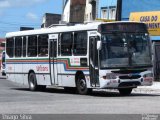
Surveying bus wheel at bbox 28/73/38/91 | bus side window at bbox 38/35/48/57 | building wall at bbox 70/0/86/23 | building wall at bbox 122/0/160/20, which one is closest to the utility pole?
Result: building wall at bbox 122/0/160/20

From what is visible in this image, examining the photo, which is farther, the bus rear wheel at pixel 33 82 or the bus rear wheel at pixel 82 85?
the bus rear wheel at pixel 33 82

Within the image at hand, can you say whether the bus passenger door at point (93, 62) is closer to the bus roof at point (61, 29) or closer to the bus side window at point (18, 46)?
the bus roof at point (61, 29)

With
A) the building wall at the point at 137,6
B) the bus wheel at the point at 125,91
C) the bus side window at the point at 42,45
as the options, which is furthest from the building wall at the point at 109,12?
the bus wheel at the point at 125,91

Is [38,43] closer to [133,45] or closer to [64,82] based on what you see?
[64,82]

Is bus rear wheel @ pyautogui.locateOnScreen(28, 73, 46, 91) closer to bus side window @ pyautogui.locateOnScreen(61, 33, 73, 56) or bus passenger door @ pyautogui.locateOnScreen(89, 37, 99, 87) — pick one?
bus side window @ pyautogui.locateOnScreen(61, 33, 73, 56)

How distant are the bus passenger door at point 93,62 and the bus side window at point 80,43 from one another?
0.49 m

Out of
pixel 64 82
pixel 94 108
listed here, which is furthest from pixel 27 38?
pixel 94 108

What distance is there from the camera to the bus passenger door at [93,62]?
22281 mm

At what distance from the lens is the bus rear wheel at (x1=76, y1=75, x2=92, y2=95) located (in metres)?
23.3

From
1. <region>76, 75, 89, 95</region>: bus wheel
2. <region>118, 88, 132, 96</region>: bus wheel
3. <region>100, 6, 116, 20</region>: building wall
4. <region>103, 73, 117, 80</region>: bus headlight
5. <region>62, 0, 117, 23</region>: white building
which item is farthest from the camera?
<region>62, 0, 117, 23</region>: white building

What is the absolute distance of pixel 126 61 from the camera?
22.2m

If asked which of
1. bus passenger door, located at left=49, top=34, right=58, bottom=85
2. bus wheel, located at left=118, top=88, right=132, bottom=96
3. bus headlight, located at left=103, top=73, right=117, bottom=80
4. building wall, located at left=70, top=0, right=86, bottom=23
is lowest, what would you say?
bus wheel, located at left=118, top=88, right=132, bottom=96

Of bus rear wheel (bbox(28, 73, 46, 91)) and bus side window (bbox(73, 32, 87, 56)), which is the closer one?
bus side window (bbox(73, 32, 87, 56))

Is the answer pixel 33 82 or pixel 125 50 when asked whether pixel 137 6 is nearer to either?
pixel 33 82
